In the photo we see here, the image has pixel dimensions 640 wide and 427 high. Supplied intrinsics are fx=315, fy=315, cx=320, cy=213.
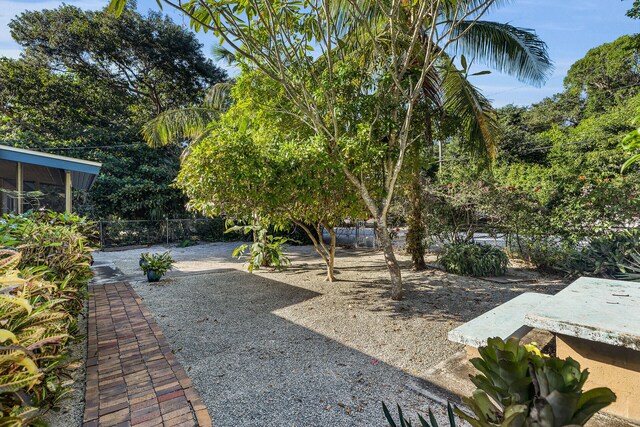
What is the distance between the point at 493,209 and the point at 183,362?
811 cm

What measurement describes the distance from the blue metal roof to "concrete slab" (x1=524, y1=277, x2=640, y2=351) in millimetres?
9431

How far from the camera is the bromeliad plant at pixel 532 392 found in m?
0.94

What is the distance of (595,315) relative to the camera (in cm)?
230

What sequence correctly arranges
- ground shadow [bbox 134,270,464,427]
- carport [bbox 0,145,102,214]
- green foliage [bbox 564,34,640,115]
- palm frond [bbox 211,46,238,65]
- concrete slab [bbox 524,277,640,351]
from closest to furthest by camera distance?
concrete slab [bbox 524,277,640,351] → ground shadow [bbox 134,270,464,427] → carport [bbox 0,145,102,214] → palm frond [bbox 211,46,238,65] → green foliage [bbox 564,34,640,115]

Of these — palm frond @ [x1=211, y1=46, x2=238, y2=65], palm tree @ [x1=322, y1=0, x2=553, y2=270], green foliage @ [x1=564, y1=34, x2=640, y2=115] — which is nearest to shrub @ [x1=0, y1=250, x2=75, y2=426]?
palm tree @ [x1=322, y1=0, x2=553, y2=270]

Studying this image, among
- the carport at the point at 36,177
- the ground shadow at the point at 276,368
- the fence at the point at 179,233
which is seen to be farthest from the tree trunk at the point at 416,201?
the carport at the point at 36,177

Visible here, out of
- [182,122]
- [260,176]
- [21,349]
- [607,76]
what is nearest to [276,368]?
[21,349]

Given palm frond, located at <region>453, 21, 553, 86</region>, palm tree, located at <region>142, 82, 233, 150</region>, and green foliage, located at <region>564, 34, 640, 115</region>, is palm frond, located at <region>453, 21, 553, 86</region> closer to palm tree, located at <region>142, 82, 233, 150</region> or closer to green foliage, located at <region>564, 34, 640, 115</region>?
palm tree, located at <region>142, 82, 233, 150</region>

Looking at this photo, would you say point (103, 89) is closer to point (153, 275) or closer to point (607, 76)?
point (153, 275)

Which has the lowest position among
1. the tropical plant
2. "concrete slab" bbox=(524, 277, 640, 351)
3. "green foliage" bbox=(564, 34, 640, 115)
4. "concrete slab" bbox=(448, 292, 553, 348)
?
"concrete slab" bbox=(448, 292, 553, 348)

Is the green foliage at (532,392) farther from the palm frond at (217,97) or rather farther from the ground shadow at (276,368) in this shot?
the palm frond at (217,97)

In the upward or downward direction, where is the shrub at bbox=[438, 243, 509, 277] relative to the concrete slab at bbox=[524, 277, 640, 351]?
downward

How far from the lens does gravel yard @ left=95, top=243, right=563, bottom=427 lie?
280 cm

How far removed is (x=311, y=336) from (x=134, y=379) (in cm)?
211
